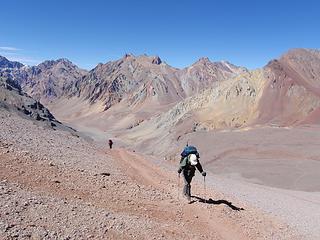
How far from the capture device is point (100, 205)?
11.4m

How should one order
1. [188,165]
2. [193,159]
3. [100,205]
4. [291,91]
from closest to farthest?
[100,205], [193,159], [188,165], [291,91]

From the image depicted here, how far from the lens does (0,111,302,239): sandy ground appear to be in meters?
9.40

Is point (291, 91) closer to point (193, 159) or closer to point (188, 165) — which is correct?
point (188, 165)

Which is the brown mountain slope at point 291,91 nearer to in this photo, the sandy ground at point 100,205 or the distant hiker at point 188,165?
the sandy ground at point 100,205

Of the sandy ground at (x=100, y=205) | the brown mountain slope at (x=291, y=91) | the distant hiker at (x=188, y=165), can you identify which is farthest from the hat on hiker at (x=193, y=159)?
the brown mountain slope at (x=291, y=91)

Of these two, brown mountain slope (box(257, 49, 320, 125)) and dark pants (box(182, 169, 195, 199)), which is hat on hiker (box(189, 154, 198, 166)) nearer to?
dark pants (box(182, 169, 195, 199))

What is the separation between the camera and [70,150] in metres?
18.6

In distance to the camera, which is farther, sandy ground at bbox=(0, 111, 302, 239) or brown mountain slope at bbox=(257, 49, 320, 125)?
brown mountain slope at bbox=(257, 49, 320, 125)

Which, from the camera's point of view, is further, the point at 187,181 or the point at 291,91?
the point at 291,91

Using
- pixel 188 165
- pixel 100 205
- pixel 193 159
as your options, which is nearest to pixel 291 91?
pixel 188 165

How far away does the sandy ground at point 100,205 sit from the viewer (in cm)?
940

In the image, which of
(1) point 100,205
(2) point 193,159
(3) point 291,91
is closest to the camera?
(1) point 100,205

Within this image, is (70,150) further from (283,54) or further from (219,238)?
(283,54)

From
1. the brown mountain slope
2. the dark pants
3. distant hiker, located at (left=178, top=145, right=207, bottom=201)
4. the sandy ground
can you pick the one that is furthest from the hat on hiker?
the brown mountain slope
